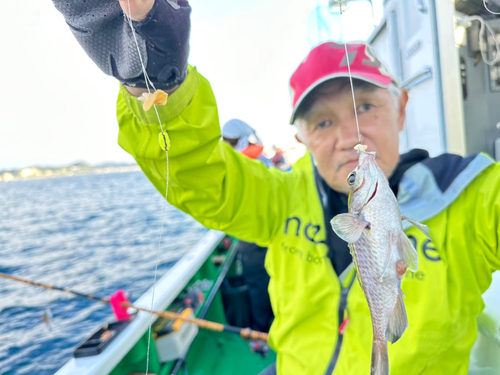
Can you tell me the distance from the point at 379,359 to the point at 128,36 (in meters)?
1.21

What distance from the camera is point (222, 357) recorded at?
10.4 ft

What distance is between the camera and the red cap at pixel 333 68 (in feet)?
4.65

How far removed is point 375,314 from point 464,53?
3164mm

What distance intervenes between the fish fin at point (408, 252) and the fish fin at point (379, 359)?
0.22 m

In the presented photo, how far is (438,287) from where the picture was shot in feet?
4.14

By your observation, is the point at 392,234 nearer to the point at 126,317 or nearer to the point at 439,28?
the point at 126,317

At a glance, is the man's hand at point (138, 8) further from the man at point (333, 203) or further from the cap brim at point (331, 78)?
the cap brim at point (331, 78)

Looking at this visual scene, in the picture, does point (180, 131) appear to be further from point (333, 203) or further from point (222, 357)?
point (222, 357)

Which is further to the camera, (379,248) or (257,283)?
(257,283)

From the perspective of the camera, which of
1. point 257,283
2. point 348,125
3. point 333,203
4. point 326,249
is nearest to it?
point 348,125

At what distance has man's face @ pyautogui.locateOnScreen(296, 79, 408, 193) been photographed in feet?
4.55

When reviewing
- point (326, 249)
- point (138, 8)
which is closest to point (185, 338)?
point (326, 249)

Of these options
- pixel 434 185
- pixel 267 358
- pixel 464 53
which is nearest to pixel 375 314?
pixel 434 185

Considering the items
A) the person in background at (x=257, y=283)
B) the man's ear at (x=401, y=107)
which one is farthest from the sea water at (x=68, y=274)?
the man's ear at (x=401, y=107)
